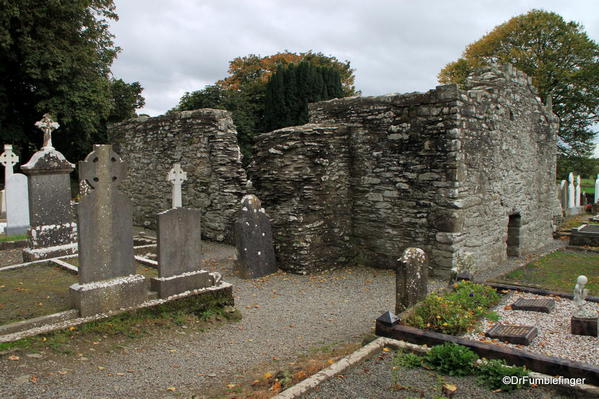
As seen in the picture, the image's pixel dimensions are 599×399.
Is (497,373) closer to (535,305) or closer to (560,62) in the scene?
(535,305)

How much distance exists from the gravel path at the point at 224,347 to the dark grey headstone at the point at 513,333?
6.10ft

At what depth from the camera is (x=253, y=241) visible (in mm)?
10000

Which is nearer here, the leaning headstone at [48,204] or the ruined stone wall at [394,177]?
the leaning headstone at [48,204]

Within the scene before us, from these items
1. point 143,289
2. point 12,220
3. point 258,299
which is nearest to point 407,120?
point 258,299

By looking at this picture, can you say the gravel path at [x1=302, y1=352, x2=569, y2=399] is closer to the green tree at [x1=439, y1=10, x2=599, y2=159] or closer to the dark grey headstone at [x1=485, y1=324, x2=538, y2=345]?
the dark grey headstone at [x1=485, y1=324, x2=538, y2=345]

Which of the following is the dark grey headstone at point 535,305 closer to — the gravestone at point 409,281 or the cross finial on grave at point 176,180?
the gravestone at point 409,281

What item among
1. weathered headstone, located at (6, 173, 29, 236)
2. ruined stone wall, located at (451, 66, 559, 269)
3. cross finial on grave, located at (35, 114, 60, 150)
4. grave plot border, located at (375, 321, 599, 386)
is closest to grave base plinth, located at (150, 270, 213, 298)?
grave plot border, located at (375, 321, 599, 386)

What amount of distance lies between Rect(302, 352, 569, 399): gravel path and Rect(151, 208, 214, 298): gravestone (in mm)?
3044

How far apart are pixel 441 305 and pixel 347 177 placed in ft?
18.4

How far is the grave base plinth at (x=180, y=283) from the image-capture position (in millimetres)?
6582

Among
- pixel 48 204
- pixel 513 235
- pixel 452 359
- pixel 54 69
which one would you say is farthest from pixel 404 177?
pixel 54 69

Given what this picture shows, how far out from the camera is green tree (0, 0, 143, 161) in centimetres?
1808

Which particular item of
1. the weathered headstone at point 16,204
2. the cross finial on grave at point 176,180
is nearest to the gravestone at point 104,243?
→ the cross finial on grave at point 176,180

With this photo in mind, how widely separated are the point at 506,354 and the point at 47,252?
8393mm
